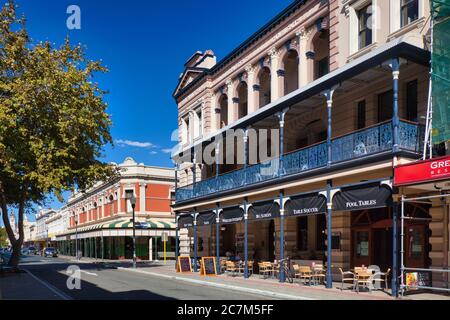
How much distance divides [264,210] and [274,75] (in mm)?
→ 8088

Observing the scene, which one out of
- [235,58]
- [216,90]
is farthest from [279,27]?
[216,90]

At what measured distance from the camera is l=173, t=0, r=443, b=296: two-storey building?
15.7 meters

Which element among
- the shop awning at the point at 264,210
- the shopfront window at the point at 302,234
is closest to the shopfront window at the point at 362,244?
the shop awning at the point at 264,210

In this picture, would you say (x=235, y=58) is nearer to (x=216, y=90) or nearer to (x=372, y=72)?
(x=216, y=90)

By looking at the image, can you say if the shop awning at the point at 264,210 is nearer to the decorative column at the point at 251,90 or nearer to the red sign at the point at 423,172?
the decorative column at the point at 251,90

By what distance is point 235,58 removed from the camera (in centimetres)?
3002

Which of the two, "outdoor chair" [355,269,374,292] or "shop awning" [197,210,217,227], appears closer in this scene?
"outdoor chair" [355,269,374,292]

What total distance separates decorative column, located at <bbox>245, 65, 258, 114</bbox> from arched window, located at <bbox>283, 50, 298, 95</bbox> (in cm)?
207

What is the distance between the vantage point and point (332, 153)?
17.7 meters

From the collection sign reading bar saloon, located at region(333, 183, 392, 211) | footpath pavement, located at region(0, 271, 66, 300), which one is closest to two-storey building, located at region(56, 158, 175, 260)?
footpath pavement, located at region(0, 271, 66, 300)

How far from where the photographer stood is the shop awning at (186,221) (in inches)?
1148

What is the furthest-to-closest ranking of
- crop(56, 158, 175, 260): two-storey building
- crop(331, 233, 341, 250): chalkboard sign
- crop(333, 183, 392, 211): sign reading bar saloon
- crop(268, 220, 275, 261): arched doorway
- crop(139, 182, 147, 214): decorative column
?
crop(139, 182, 147, 214): decorative column
crop(56, 158, 175, 260): two-storey building
crop(268, 220, 275, 261): arched doorway
crop(331, 233, 341, 250): chalkboard sign
crop(333, 183, 392, 211): sign reading bar saloon

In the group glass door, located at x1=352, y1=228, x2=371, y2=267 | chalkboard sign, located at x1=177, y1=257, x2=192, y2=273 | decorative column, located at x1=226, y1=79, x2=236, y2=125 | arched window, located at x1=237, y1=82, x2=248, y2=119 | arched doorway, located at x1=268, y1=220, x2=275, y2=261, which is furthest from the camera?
arched window, located at x1=237, y1=82, x2=248, y2=119

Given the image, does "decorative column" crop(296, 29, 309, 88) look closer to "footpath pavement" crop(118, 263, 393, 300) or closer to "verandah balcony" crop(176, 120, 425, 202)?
"verandah balcony" crop(176, 120, 425, 202)
